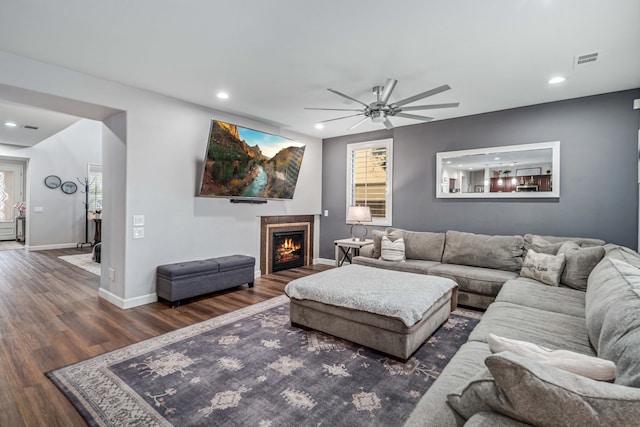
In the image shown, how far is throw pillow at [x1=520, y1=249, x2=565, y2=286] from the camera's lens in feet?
11.0

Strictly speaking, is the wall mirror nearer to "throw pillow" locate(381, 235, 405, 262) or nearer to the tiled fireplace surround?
"throw pillow" locate(381, 235, 405, 262)

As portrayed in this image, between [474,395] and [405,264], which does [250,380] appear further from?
A: [405,264]

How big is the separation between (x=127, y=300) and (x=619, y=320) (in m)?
4.38

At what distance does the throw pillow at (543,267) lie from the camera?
334cm

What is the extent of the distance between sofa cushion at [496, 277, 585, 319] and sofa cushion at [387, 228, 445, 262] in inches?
51.3

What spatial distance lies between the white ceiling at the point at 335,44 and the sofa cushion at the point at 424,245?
2.06 m

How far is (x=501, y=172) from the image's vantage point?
4594 millimetres

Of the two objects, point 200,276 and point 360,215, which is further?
point 360,215

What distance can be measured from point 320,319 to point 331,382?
79 cm

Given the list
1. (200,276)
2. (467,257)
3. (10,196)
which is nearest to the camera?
(200,276)

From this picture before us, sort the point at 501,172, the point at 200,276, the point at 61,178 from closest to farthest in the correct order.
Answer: the point at 200,276
the point at 501,172
the point at 61,178

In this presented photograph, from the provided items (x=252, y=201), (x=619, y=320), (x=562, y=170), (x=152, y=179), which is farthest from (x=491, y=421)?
(x=252, y=201)

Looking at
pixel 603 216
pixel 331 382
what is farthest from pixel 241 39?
pixel 603 216

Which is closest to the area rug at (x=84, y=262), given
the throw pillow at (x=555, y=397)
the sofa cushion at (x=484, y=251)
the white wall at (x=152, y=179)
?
the white wall at (x=152, y=179)
